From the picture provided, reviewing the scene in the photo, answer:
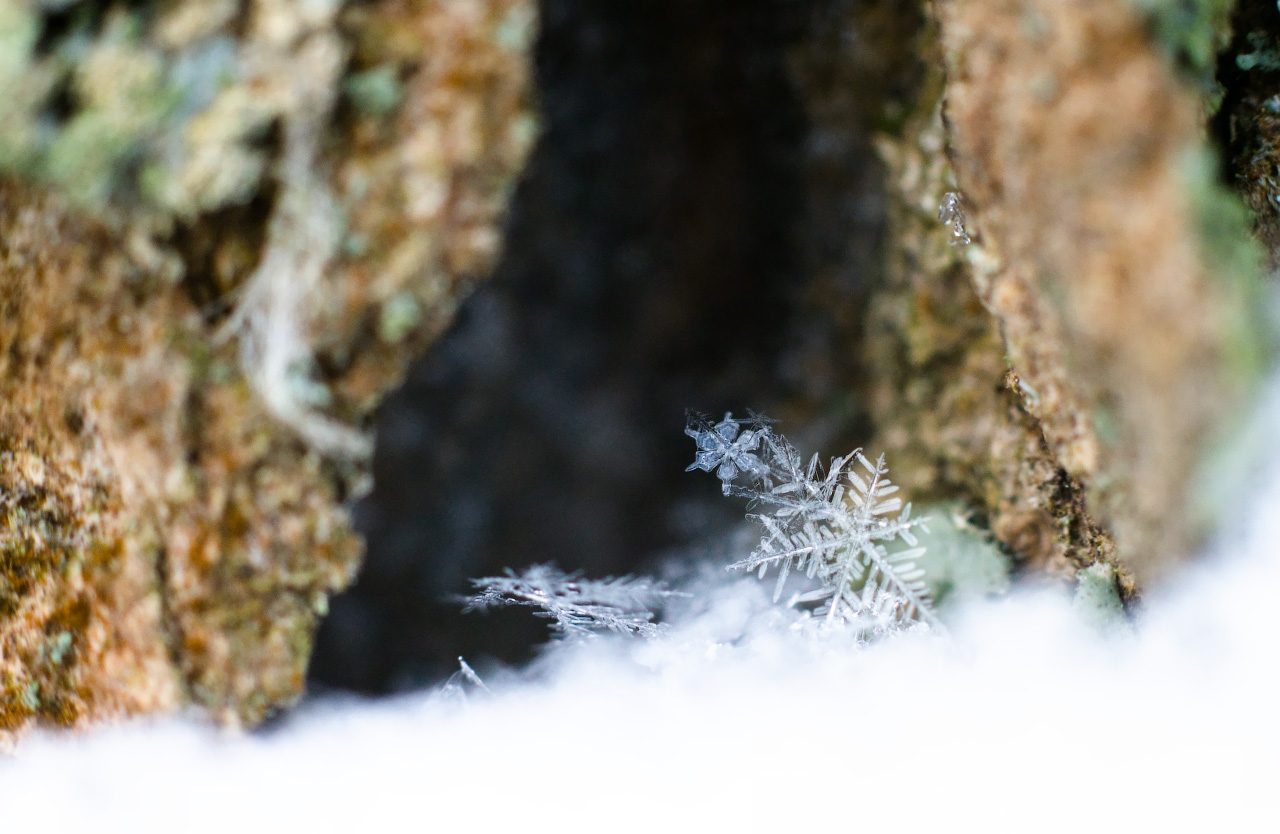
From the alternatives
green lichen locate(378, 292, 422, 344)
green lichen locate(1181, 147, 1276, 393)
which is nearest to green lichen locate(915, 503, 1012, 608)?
green lichen locate(1181, 147, 1276, 393)

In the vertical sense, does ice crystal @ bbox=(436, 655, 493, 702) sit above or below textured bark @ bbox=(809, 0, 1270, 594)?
below

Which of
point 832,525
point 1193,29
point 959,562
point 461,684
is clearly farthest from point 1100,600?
point 461,684

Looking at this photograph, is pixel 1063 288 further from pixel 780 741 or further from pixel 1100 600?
pixel 780 741

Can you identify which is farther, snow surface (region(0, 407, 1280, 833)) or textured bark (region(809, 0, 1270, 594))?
snow surface (region(0, 407, 1280, 833))

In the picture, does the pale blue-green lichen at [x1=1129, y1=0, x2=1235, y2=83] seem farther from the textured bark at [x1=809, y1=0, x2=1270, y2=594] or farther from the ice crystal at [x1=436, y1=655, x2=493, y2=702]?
the ice crystal at [x1=436, y1=655, x2=493, y2=702]

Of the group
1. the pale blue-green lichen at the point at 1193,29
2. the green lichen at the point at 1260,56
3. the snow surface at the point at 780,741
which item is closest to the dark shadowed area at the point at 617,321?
the snow surface at the point at 780,741

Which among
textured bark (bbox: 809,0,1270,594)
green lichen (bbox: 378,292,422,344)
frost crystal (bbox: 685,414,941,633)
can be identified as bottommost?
green lichen (bbox: 378,292,422,344)

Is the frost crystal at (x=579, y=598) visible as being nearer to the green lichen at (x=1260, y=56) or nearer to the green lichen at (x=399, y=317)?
the green lichen at (x=399, y=317)

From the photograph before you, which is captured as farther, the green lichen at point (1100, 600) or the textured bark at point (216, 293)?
the green lichen at point (1100, 600)

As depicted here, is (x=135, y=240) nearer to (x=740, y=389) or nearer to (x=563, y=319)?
(x=563, y=319)
